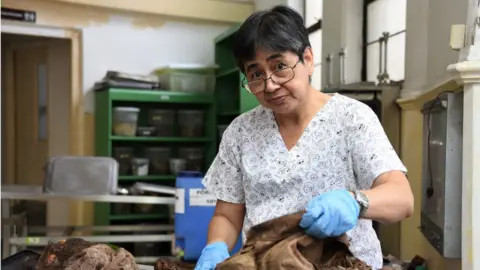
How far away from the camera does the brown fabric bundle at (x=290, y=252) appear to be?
3.18ft

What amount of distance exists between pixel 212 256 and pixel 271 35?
1.78 feet

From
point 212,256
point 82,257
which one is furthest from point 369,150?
point 82,257

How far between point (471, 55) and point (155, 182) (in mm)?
2825

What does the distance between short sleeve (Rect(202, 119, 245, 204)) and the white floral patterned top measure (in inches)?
1.6

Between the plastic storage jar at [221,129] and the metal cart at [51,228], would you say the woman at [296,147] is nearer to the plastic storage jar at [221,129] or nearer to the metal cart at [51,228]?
the metal cart at [51,228]

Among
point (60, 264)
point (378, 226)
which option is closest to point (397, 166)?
point (60, 264)

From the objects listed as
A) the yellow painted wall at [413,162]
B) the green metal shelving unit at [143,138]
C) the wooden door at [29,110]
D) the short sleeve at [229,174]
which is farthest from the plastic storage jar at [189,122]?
the short sleeve at [229,174]

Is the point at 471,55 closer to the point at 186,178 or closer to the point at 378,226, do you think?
the point at 378,226

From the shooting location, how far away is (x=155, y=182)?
3934 millimetres

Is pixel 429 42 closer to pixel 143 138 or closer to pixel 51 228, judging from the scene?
pixel 143 138

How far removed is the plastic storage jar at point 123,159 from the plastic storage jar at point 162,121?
0.28m

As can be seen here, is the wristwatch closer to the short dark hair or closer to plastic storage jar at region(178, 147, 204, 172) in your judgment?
the short dark hair

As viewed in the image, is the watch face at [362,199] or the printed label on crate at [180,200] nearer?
the watch face at [362,199]

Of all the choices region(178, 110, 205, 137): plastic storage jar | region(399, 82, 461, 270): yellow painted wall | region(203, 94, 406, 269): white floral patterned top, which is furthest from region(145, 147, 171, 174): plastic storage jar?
region(203, 94, 406, 269): white floral patterned top
